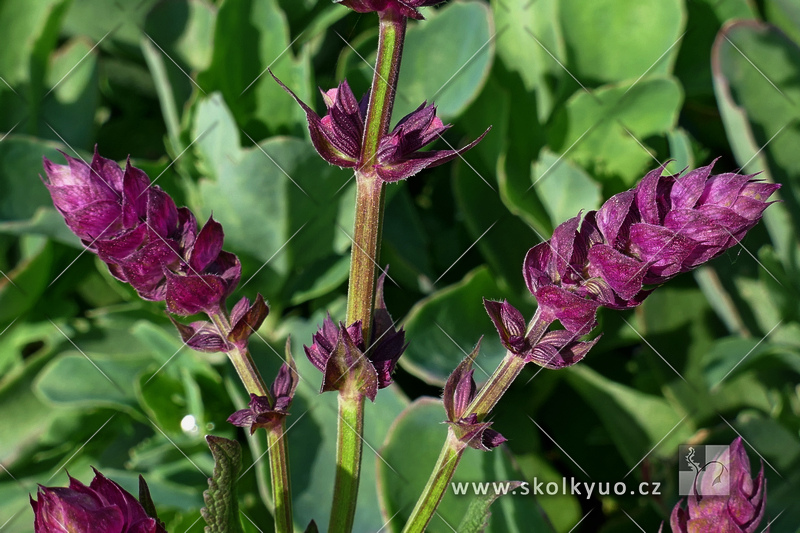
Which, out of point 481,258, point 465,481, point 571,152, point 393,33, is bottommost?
point 465,481

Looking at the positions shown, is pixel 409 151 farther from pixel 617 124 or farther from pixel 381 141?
→ pixel 617 124

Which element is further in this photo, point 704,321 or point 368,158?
point 704,321

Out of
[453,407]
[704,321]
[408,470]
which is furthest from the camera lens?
[704,321]

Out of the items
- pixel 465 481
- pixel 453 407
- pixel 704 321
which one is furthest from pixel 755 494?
pixel 704 321

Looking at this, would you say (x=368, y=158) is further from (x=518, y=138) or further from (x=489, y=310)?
(x=518, y=138)

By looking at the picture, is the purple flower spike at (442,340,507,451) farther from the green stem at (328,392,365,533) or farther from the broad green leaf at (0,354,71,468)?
the broad green leaf at (0,354,71,468)

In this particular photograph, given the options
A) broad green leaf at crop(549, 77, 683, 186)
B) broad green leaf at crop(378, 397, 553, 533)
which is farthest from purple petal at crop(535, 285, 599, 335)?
broad green leaf at crop(549, 77, 683, 186)
